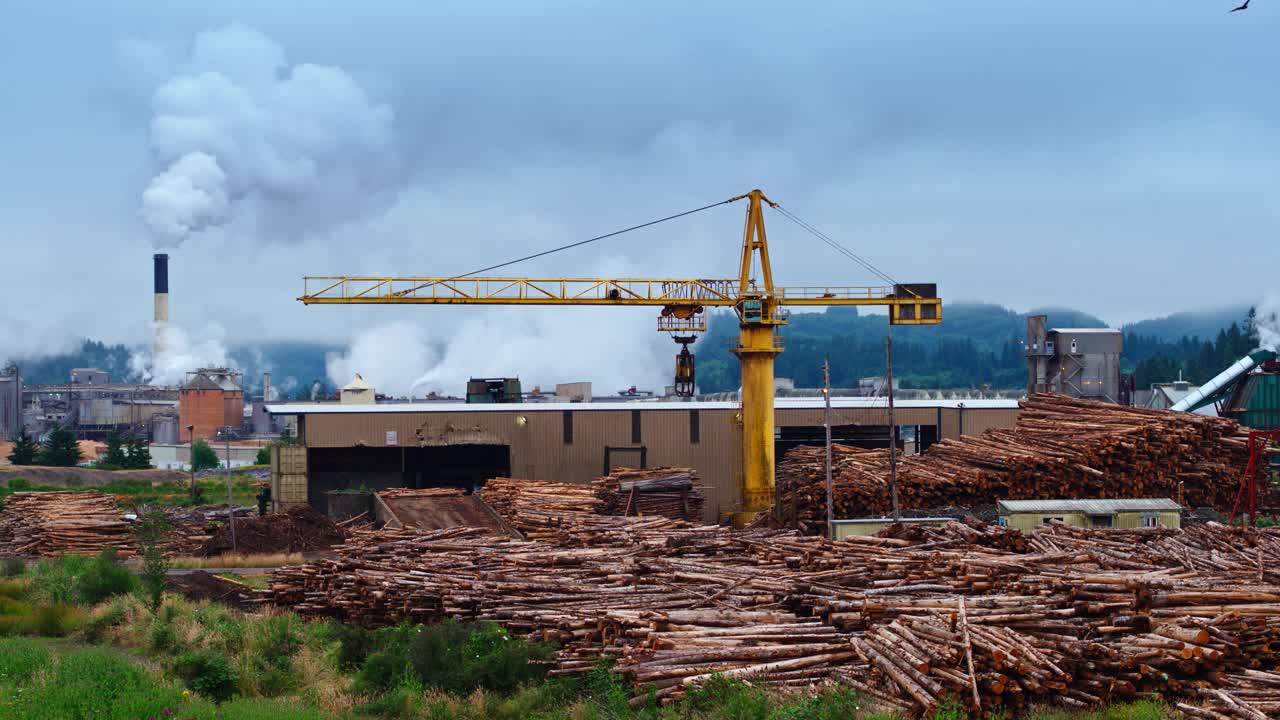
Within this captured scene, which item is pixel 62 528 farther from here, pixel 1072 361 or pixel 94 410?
pixel 94 410

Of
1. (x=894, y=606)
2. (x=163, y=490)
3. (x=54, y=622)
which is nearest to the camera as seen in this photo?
(x=894, y=606)

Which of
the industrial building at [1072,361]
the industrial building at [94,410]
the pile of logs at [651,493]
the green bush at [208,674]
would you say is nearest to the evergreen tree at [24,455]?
the industrial building at [94,410]

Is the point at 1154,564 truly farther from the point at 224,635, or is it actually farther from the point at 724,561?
the point at 224,635

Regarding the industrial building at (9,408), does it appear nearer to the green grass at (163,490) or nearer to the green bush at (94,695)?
the green grass at (163,490)

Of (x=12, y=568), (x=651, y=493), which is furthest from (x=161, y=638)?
(x=651, y=493)

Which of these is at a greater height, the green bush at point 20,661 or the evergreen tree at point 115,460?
the evergreen tree at point 115,460

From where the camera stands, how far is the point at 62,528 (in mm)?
36688

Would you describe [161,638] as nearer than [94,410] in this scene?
Yes

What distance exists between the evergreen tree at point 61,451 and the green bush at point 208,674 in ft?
197

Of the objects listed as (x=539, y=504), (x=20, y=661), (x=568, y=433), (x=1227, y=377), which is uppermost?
(x=1227, y=377)

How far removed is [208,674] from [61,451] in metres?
62.7

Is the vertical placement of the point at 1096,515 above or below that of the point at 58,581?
above

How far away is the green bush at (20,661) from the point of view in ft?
59.3

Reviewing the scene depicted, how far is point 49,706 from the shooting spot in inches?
610
